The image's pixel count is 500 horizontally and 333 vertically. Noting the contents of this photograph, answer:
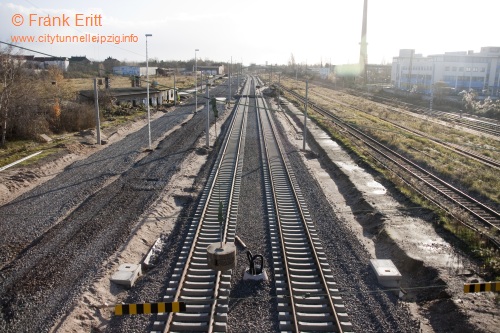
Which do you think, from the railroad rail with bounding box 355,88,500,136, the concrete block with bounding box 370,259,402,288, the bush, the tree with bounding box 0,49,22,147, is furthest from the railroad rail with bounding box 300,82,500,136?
the tree with bounding box 0,49,22,147

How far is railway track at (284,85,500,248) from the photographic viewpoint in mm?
14870

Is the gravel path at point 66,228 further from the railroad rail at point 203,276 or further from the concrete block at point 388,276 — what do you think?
the concrete block at point 388,276

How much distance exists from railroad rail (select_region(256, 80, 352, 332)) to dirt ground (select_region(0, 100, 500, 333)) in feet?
5.66

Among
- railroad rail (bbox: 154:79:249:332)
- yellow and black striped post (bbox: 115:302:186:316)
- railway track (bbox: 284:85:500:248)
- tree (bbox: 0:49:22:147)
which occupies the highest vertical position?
tree (bbox: 0:49:22:147)

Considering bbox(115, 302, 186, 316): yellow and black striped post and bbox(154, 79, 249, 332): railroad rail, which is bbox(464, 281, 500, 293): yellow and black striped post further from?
bbox(115, 302, 186, 316): yellow and black striped post

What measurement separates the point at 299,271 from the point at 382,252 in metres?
3.31

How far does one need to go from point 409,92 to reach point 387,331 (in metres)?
78.4

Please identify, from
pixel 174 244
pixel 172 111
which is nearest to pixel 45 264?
pixel 174 244

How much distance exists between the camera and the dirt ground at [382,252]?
9.27m

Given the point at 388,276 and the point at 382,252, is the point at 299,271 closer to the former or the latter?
the point at 388,276

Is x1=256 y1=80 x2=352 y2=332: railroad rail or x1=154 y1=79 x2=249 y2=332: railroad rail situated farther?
x1=256 y1=80 x2=352 y2=332: railroad rail

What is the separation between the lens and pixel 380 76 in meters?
140

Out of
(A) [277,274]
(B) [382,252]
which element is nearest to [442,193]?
(B) [382,252]

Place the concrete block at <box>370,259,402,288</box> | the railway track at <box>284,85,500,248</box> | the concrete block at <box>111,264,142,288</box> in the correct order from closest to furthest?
the concrete block at <box>111,264,142,288</box> < the concrete block at <box>370,259,402,288</box> < the railway track at <box>284,85,500,248</box>
